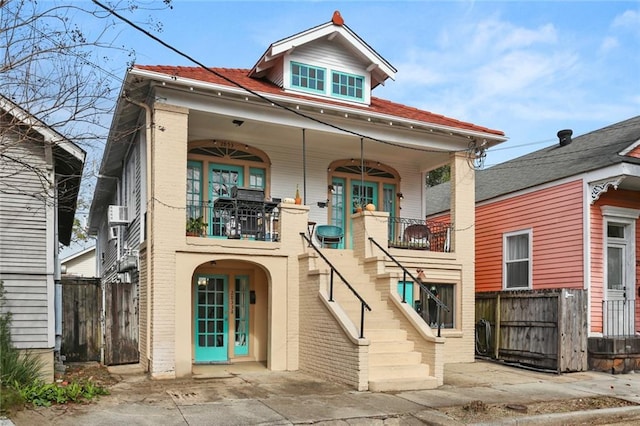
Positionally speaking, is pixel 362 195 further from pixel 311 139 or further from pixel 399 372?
pixel 399 372

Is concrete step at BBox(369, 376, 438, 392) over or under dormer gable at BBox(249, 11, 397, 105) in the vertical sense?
under

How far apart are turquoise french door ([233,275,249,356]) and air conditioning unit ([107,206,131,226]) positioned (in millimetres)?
3607

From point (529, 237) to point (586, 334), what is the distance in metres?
3.35

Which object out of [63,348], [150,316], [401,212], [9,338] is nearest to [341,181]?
[401,212]

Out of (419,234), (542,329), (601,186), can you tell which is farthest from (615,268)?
(419,234)

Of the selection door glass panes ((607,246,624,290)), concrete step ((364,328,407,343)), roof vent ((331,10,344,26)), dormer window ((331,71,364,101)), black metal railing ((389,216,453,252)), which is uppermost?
roof vent ((331,10,344,26))

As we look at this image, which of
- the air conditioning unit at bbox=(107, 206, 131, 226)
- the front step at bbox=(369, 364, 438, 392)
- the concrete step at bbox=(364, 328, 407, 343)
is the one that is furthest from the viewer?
the air conditioning unit at bbox=(107, 206, 131, 226)

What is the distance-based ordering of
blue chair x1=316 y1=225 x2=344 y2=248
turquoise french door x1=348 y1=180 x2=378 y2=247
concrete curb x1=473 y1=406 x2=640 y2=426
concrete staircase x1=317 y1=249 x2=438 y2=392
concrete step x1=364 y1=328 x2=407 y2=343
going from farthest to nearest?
turquoise french door x1=348 y1=180 x2=378 y2=247, blue chair x1=316 y1=225 x2=344 y2=248, concrete step x1=364 y1=328 x2=407 y2=343, concrete staircase x1=317 y1=249 x2=438 y2=392, concrete curb x1=473 y1=406 x2=640 y2=426

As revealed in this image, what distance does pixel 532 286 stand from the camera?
15352mm

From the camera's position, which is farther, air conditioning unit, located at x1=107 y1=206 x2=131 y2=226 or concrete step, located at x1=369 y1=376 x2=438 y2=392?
air conditioning unit, located at x1=107 y1=206 x2=131 y2=226

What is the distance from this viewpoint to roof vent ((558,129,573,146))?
1758 centimetres

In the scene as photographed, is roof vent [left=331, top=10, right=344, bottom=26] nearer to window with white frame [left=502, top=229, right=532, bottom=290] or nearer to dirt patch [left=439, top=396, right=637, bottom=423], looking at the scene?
window with white frame [left=502, top=229, right=532, bottom=290]

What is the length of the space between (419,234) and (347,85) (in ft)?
13.4

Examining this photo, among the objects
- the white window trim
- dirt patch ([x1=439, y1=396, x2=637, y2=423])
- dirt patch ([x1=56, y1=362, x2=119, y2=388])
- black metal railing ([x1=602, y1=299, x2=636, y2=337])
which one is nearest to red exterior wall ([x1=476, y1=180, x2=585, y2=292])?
the white window trim
